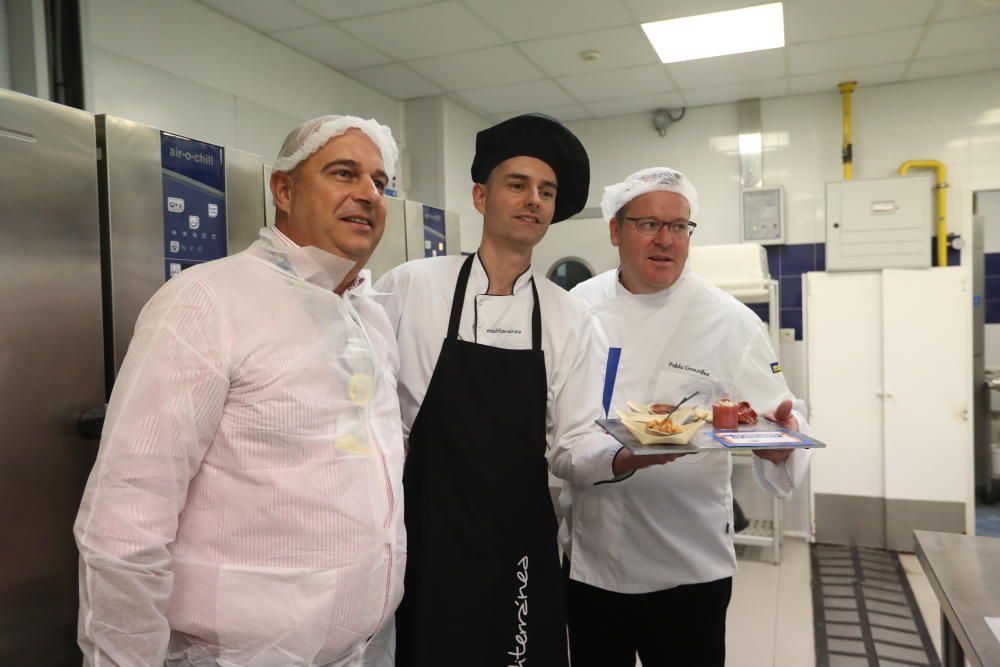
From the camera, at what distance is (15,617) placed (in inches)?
48.1

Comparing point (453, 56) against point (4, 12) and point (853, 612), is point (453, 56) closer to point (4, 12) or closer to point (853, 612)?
point (4, 12)

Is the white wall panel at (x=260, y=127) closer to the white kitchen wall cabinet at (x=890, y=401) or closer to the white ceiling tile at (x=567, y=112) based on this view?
the white ceiling tile at (x=567, y=112)

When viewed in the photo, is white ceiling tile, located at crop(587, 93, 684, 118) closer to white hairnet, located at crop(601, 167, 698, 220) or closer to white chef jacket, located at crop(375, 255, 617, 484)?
white hairnet, located at crop(601, 167, 698, 220)

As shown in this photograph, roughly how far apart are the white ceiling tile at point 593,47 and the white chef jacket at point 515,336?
8.12 feet

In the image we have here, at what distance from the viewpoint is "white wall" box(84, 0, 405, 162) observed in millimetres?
2795

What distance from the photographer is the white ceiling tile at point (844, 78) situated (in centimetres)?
441

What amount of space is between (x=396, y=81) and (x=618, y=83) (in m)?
1.41

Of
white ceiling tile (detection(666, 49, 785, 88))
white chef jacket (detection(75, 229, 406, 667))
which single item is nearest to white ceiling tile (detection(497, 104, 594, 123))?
white ceiling tile (detection(666, 49, 785, 88))

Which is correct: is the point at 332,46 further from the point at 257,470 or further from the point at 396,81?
the point at 257,470

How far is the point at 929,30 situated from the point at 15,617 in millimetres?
4538

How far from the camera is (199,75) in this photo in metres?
3.22

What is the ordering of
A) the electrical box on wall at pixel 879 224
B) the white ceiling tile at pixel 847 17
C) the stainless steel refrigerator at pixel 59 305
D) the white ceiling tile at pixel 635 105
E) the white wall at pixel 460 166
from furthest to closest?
the white ceiling tile at pixel 635 105
the white wall at pixel 460 166
the electrical box on wall at pixel 879 224
the white ceiling tile at pixel 847 17
the stainless steel refrigerator at pixel 59 305

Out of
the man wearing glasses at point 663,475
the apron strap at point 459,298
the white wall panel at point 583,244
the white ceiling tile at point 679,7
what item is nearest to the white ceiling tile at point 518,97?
the white wall panel at point 583,244

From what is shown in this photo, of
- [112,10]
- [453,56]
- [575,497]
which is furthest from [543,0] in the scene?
[575,497]
